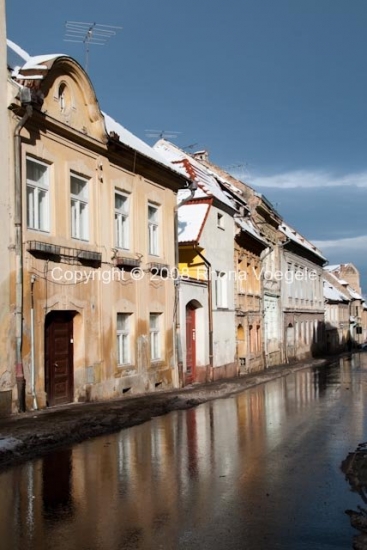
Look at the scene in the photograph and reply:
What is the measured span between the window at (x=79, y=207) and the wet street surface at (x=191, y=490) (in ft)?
18.2

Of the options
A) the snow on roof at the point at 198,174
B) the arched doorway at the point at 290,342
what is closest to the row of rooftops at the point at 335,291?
the arched doorway at the point at 290,342

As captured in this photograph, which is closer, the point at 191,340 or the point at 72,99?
the point at 72,99

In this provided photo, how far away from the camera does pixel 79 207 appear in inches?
656

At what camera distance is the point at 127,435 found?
1198 centimetres

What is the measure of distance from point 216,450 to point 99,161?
948 centimetres

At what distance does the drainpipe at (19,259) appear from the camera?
13492 mm

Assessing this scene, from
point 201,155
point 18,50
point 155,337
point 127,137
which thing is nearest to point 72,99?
point 18,50

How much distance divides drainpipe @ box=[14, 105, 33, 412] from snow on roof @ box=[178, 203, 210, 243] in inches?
447

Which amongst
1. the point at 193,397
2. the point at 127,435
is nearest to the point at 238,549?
the point at 127,435

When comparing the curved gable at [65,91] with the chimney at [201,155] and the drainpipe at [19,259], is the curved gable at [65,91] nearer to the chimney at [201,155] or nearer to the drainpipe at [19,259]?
the drainpipe at [19,259]

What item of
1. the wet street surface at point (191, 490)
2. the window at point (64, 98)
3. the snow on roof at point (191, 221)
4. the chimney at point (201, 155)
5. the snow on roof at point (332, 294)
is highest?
the chimney at point (201, 155)

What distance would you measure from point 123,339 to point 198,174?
11719 mm

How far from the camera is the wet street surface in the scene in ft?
19.2

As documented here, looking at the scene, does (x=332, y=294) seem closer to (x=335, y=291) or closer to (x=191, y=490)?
(x=335, y=291)
